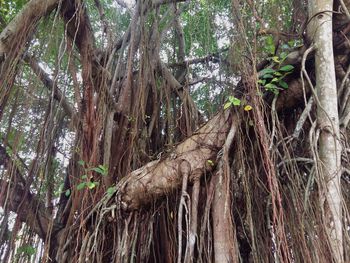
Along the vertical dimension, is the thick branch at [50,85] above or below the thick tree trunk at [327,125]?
above

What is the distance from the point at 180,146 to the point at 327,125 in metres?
0.61

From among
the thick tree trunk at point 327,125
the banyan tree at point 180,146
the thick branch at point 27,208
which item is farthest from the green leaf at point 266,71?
the thick branch at point 27,208

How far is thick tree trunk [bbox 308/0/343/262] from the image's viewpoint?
50.7 inches

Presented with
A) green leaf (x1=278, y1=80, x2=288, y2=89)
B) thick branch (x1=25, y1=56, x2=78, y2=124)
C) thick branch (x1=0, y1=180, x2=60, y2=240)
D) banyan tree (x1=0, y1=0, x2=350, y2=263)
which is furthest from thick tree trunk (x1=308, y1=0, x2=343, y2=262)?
thick branch (x1=0, y1=180, x2=60, y2=240)

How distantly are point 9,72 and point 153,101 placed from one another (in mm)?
943

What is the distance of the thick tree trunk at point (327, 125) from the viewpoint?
4.22ft

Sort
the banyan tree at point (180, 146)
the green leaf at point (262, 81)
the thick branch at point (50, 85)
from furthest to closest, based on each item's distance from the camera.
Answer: the thick branch at point (50, 85) < the green leaf at point (262, 81) < the banyan tree at point (180, 146)

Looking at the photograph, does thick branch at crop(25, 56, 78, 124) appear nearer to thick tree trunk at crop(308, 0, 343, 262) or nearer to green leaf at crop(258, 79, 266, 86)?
green leaf at crop(258, 79, 266, 86)

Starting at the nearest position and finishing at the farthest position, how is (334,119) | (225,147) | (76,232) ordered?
(334,119) → (225,147) → (76,232)

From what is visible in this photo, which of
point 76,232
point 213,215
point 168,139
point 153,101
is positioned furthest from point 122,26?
point 213,215

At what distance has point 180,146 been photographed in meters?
1.77

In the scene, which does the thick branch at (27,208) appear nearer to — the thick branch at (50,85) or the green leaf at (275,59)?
the thick branch at (50,85)

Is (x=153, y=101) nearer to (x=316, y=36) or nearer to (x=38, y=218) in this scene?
(x=38, y=218)

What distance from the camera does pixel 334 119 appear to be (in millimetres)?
1456
